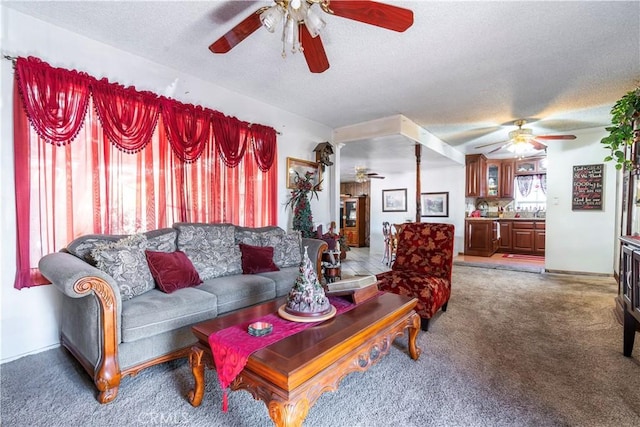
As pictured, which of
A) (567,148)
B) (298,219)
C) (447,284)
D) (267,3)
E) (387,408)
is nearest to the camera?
(387,408)

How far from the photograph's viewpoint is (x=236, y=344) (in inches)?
56.1

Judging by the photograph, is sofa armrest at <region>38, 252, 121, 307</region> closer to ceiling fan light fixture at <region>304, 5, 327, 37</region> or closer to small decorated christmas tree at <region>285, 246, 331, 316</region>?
small decorated christmas tree at <region>285, 246, 331, 316</region>

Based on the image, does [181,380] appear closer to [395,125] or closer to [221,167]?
[221,167]

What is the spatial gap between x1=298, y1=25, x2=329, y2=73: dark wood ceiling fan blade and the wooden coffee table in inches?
67.3

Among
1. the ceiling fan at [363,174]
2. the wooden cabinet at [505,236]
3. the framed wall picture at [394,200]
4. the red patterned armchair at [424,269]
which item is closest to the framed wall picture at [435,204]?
the framed wall picture at [394,200]

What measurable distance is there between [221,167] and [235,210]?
0.52 meters

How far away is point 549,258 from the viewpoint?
524 cm

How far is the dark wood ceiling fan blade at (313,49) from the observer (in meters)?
1.97

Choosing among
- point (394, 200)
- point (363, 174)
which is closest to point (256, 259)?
point (363, 174)

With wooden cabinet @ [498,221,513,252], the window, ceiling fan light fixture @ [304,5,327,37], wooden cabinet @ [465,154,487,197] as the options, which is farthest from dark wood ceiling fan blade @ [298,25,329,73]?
the window

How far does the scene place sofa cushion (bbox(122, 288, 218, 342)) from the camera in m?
1.87

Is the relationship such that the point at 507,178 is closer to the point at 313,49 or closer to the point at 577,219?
the point at 577,219

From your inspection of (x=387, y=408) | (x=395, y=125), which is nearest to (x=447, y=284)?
(x=387, y=408)

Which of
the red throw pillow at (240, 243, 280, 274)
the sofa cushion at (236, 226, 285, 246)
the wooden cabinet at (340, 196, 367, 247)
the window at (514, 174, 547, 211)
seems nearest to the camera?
the red throw pillow at (240, 243, 280, 274)
